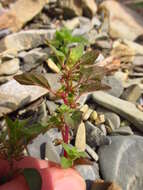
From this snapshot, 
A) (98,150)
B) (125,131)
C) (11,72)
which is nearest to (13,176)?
(98,150)

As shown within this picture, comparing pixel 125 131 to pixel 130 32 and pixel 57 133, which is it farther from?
pixel 130 32

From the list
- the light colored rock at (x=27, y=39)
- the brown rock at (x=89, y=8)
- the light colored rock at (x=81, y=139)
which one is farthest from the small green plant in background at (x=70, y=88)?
the brown rock at (x=89, y=8)

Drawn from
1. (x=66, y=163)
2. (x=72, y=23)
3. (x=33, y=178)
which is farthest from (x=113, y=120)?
(x=72, y=23)

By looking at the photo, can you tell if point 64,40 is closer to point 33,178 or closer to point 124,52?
point 124,52

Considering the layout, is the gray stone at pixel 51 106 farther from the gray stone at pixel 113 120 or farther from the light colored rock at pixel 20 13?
the light colored rock at pixel 20 13

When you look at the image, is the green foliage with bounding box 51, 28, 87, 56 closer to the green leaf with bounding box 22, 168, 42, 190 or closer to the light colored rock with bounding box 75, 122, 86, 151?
the light colored rock with bounding box 75, 122, 86, 151

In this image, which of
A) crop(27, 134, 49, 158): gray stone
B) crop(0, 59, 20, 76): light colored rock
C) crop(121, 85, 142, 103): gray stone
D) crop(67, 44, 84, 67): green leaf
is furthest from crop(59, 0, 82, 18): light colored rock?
crop(27, 134, 49, 158): gray stone

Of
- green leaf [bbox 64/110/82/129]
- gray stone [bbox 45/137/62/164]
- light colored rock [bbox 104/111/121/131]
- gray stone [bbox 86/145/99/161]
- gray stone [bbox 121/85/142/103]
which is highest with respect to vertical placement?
green leaf [bbox 64/110/82/129]

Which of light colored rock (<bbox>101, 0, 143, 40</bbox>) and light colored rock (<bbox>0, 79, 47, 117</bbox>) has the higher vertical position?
light colored rock (<bbox>101, 0, 143, 40</bbox>)
